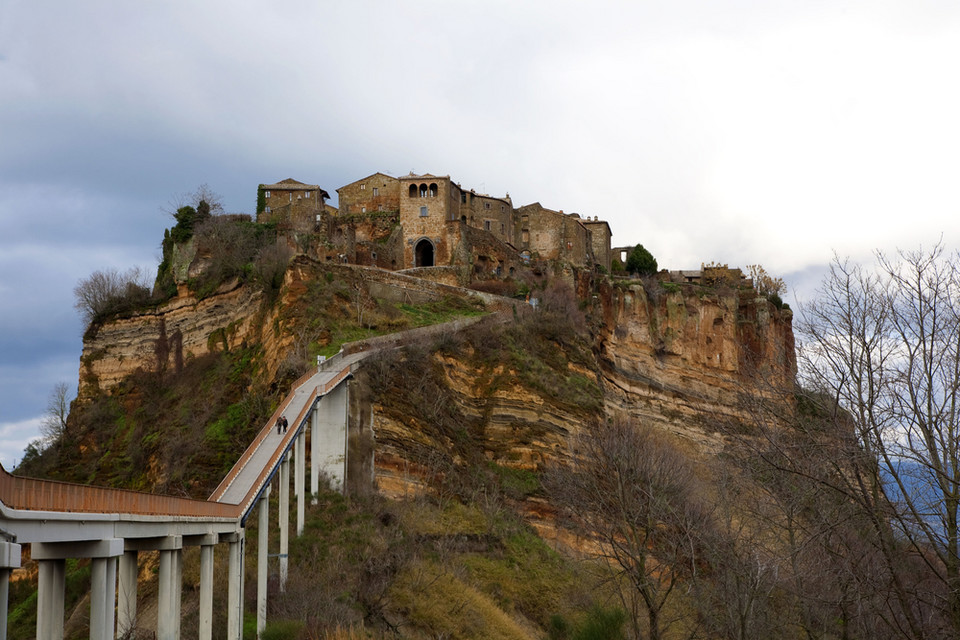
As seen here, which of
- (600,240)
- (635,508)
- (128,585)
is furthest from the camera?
(600,240)

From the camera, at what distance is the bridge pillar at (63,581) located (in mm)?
16156

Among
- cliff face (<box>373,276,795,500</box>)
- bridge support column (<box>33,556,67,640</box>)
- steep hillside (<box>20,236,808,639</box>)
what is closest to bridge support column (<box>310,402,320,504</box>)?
steep hillside (<box>20,236,808,639</box>)

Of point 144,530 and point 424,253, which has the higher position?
point 424,253

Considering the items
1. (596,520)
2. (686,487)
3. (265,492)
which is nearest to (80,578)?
(265,492)

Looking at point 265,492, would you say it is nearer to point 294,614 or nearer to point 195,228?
point 294,614

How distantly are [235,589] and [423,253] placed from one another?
43.2m

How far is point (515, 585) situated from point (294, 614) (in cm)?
1175

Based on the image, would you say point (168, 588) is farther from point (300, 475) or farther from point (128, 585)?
point (300, 475)

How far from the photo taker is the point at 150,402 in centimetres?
5600

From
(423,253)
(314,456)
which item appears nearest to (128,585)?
(314,456)

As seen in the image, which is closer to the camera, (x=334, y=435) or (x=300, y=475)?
(x=300, y=475)

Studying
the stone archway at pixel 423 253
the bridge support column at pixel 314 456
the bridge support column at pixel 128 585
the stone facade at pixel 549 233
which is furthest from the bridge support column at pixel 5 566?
the stone facade at pixel 549 233

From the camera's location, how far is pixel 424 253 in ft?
224

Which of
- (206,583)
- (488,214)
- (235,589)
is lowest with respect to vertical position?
(235,589)
